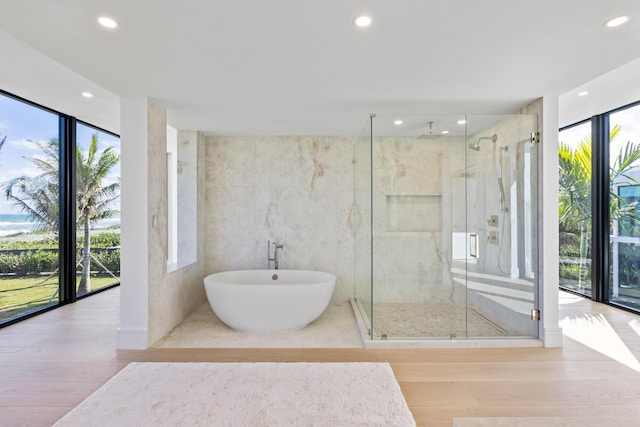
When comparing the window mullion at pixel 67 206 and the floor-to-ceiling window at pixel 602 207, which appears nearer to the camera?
the floor-to-ceiling window at pixel 602 207

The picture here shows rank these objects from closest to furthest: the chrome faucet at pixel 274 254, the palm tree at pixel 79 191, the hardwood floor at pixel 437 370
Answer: the hardwood floor at pixel 437 370, the palm tree at pixel 79 191, the chrome faucet at pixel 274 254

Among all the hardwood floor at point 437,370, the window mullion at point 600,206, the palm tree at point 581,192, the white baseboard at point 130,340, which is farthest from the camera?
the window mullion at point 600,206

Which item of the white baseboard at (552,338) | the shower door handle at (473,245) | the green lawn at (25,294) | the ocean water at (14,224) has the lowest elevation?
the white baseboard at (552,338)

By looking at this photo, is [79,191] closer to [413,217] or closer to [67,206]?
[67,206]

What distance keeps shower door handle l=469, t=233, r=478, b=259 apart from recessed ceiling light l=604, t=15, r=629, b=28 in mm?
1992

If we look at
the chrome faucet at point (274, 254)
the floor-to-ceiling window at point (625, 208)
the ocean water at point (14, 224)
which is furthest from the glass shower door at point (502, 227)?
the ocean water at point (14, 224)

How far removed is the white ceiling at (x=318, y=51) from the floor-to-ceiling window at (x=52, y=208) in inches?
29.1

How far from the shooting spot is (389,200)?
3539mm

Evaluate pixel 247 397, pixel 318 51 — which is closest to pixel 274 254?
pixel 247 397

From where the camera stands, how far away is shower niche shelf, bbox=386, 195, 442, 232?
3.58m

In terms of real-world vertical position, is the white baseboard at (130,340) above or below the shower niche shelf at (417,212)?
below

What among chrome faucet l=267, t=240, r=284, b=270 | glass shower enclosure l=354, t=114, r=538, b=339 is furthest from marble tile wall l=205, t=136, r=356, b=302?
glass shower enclosure l=354, t=114, r=538, b=339

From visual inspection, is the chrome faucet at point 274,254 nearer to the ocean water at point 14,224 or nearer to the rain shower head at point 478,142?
the rain shower head at point 478,142

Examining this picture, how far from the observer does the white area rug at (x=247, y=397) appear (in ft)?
6.48
